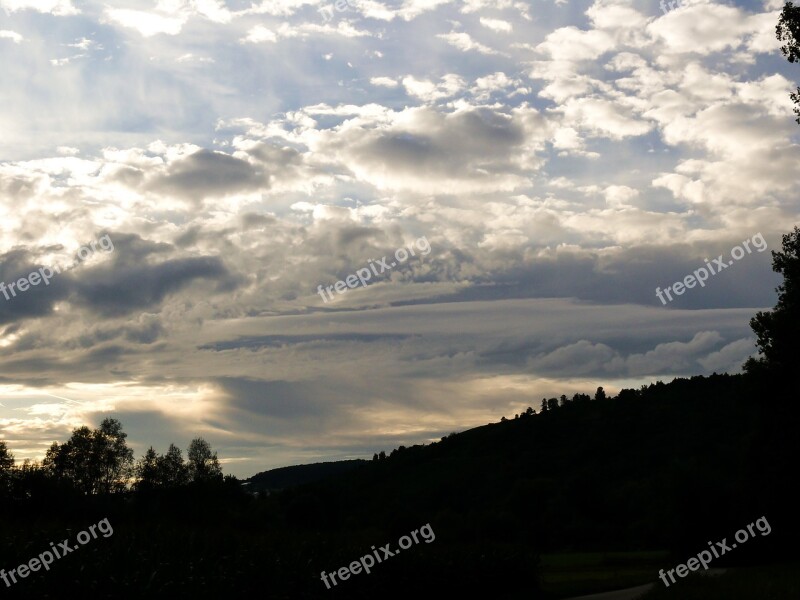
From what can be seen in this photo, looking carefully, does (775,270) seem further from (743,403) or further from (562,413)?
(562,413)

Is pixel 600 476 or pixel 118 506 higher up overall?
pixel 118 506

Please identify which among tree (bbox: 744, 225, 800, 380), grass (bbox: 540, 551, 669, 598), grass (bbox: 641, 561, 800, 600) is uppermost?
tree (bbox: 744, 225, 800, 380)

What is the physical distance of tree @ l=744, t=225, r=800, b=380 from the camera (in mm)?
29047

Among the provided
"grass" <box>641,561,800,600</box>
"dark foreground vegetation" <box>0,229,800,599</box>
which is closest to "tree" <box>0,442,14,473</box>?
"dark foreground vegetation" <box>0,229,800,599</box>

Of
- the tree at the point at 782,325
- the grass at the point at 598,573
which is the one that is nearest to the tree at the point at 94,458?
the grass at the point at 598,573

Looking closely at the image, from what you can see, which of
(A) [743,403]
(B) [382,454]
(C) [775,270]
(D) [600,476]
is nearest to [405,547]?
(C) [775,270]

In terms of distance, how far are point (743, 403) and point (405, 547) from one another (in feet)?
65.3

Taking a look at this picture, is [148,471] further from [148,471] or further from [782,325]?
[782,325]

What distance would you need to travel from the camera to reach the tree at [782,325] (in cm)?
2905

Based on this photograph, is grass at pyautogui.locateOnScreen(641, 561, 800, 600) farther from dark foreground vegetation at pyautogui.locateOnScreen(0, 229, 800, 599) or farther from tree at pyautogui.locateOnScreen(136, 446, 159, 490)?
tree at pyautogui.locateOnScreen(136, 446, 159, 490)

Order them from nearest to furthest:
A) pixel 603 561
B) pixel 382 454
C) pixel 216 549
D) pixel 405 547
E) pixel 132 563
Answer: pixel 132 563 → pixel 216 549 → pixel 405 547 → pixel 603 561 → pixel 382 454

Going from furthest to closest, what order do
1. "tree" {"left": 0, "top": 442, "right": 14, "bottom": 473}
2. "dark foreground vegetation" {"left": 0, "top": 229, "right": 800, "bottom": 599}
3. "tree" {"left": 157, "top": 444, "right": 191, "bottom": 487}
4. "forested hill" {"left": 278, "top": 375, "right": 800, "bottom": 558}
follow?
Result: 1. "tree" {"left": 157, "top": 444, "right": 191, "bottom": 487}
2. "tree" {"left": 0, "top": 442, "right": 14, "bottom": 473}
3. "forested hill" {"left": 278, "top": 375, "right": 800, "bottom": 558}
4. "dark foreground vegetation" {"left": 0, "top": 229, "right": 800, "bottom": 599}

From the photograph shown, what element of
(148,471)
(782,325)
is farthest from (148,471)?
(782,325)

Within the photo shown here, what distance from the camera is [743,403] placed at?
39.6 m
